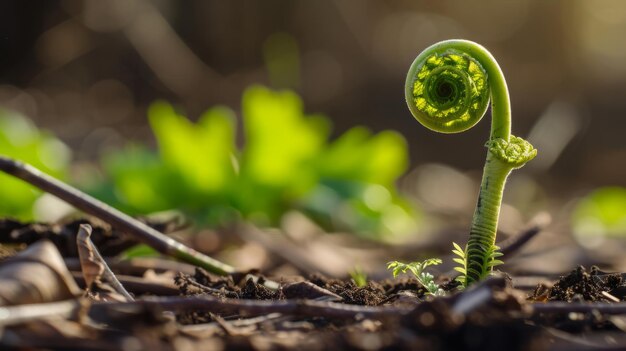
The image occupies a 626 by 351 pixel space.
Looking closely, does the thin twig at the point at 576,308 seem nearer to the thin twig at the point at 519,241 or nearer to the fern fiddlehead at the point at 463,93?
the fern fiddlehead at the point at 463,93

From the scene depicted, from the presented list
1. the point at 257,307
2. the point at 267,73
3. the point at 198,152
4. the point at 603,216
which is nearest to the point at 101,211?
the point at 257,307

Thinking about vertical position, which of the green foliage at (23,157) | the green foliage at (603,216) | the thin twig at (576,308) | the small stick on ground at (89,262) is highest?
the green foliage at (603,216)

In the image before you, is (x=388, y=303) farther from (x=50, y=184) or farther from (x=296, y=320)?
(x=50, y=184)

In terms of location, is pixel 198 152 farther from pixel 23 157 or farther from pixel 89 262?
pixel 89 262

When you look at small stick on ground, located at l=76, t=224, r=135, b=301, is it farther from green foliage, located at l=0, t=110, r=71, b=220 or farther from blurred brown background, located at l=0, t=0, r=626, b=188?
blurred brown background, located at l=0, t=0, r=626, b=188

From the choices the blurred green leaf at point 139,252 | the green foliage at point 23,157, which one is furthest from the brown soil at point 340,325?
the green foliage at point 23,157
